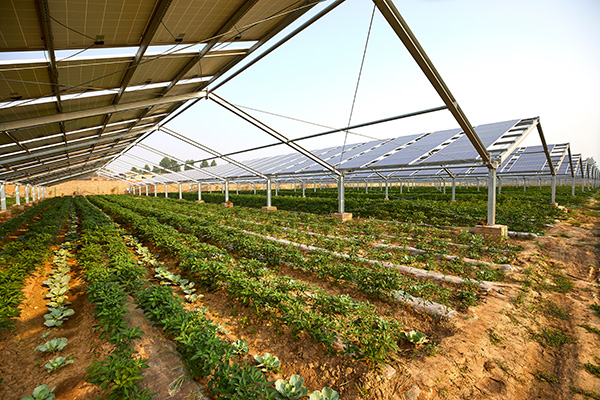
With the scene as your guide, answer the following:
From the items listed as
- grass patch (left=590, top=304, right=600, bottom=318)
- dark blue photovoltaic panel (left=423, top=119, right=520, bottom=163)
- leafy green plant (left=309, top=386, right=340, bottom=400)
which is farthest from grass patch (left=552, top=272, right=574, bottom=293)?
leafy green plant (left=309, top=386, right=340, bottom=400)

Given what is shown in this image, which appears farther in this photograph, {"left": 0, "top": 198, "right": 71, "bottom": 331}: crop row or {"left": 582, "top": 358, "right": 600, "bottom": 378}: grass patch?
{"left": 0, "top": 198, "right": 71, "bottom": 331}: crop row

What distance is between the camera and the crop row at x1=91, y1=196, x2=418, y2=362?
3303 mm

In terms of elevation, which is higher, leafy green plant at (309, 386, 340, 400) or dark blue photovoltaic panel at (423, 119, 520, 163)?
dark blue photovoltaic panel at (423, 119, 520, 163)

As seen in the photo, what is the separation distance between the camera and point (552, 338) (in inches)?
151

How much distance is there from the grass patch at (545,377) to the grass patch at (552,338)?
724 mm

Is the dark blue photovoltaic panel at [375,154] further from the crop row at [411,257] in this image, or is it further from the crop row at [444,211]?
the crop row at [411,257]

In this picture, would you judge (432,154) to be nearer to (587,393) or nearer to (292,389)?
(587,393)

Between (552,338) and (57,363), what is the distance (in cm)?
653

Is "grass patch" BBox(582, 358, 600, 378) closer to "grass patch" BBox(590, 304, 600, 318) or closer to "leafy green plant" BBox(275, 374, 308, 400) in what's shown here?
"grass patch" BBox(590, 304, 600, 318)

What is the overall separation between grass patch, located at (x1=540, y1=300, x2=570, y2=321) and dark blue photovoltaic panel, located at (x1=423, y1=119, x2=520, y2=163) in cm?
659

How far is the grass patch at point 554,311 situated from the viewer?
444cm

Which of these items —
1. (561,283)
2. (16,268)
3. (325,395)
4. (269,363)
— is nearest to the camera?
(325,395)

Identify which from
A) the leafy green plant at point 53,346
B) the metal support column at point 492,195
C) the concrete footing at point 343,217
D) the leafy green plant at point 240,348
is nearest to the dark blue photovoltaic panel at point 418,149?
the concrete footing at point 343,217

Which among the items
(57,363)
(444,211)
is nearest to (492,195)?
(444,211)
